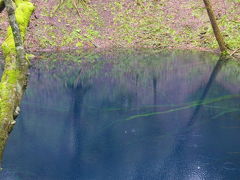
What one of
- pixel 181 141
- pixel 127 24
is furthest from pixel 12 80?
pixel 127 24

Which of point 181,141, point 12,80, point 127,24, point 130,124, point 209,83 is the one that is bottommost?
point 181,141

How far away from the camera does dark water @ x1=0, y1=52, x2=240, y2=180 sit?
758cm

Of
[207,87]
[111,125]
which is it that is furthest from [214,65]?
[111,125]

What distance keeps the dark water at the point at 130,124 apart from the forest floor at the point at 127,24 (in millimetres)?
4667

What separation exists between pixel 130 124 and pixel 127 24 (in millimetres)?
14740

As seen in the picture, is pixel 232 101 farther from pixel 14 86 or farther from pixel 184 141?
Answer: pixel 14 86

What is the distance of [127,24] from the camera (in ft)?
77.7

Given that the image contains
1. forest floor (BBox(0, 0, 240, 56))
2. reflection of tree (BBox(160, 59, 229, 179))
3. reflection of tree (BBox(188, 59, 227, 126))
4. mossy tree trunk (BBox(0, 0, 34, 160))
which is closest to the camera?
mossy tree trunk (BBox(0, 0, 34, 160))

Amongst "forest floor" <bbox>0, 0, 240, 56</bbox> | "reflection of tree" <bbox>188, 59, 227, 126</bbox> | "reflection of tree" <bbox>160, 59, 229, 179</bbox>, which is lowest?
"reflection of tree" <bbox>160, 59, 229, 179</bbox>

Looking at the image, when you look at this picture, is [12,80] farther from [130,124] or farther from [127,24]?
[127,24]

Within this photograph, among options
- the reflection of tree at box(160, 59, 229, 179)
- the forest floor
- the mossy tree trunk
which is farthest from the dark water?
the forest floor

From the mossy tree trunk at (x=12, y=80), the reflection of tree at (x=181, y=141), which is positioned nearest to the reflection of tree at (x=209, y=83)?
the reflection of tree at (x=181, y=141)

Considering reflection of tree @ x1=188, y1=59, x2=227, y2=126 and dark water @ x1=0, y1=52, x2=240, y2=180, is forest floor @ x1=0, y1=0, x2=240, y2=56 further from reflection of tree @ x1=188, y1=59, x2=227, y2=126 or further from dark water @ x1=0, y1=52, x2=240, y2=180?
dark water @ x1=0, y1=52, x2=240, y2=180

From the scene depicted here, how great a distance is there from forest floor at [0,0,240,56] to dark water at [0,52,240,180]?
4667 millimetres
